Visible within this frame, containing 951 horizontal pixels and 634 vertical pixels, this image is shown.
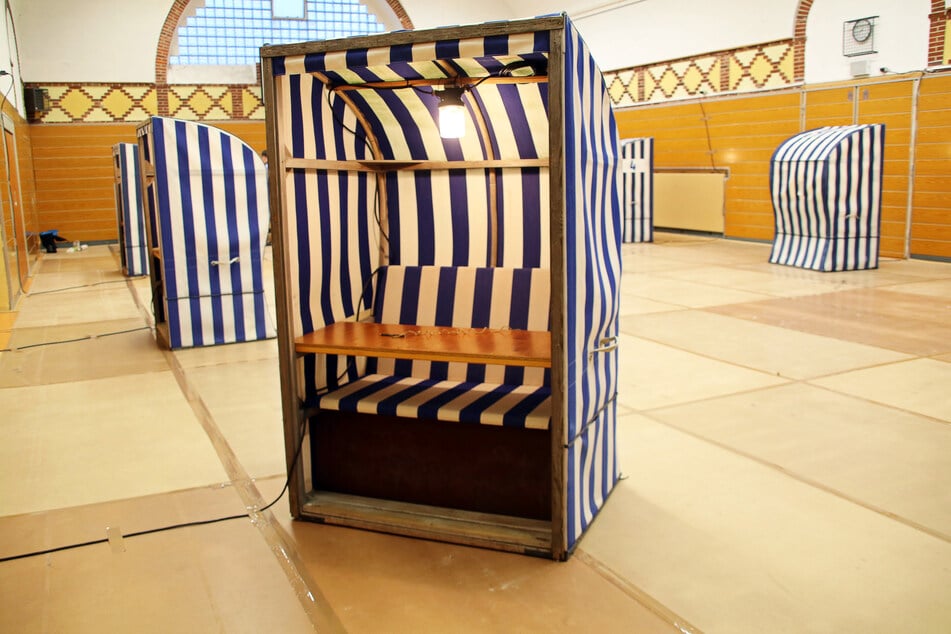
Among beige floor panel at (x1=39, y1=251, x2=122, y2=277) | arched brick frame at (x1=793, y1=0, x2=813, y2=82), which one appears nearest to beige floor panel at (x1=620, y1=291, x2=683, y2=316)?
arched brick frame at (x1=793, y1=0, x2=813, y2=82)

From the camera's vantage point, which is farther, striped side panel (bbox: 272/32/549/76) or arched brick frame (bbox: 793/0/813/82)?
arched brick frame (bbox: 793/0/813/82)

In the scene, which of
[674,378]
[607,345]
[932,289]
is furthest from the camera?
[932,289]

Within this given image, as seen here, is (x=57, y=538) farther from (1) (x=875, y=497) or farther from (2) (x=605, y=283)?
(1) (x=875, y=497)

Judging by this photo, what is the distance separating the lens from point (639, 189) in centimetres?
1412

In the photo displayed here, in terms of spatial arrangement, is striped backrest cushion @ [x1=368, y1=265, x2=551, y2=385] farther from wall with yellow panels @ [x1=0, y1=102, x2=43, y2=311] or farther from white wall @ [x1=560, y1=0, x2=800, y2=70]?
white wall @ [x1=560, y1=0, x2=800, y2=70]

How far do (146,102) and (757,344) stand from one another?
47.1 ft

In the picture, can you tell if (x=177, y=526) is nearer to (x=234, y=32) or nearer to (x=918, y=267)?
(x=918, y=267)

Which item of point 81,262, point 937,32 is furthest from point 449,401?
point 81,262

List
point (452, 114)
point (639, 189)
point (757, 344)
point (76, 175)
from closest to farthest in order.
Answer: point (452, 114) < point (757, 344) < point (639, 189) < point (76, 175)

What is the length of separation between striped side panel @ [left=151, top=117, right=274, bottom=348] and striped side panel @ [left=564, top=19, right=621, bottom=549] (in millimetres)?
4295

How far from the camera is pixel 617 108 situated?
16547 millimetres

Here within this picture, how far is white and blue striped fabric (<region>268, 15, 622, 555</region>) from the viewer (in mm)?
2938

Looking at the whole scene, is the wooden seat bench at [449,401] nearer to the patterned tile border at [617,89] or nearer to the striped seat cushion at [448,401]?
the striped seat cushion at [448,401]

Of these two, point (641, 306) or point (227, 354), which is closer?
point (227, 354)
